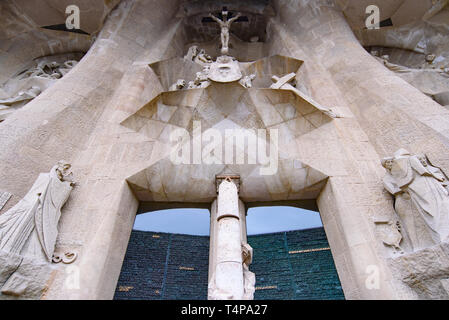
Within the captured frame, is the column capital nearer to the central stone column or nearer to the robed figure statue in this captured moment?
the central stone column

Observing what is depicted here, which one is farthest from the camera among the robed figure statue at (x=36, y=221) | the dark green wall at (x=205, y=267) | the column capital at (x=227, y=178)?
the dark green wall at (x=205, y=267)

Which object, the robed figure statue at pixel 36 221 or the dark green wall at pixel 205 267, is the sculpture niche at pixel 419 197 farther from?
the robed figure statue at pixel 36 221

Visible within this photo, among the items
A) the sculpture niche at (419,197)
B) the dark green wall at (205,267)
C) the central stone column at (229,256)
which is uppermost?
the sculpture niche at (419,197)

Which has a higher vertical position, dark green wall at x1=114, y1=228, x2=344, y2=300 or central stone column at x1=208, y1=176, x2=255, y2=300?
central stone column at x1=208, y1=176, x2=255, y2=300

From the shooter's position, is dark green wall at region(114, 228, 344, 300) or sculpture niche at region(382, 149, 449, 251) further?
dark green wall at region(114, 228, 344, 300)

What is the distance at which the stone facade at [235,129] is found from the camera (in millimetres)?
3561

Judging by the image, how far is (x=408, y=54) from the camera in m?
8.30

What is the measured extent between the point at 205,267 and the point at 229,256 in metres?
4.85

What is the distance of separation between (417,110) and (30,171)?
5870 millimetres

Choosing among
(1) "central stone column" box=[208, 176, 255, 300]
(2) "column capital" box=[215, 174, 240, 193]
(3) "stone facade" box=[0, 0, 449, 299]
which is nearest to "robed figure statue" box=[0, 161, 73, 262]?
(3) "stone facade" box=[0, 0, 449, 299]

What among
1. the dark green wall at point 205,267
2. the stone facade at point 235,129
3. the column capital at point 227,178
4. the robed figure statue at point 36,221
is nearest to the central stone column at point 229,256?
the column capital at point 227,178

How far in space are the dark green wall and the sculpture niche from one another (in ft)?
12.7

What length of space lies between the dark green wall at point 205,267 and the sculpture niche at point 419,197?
12.7ft

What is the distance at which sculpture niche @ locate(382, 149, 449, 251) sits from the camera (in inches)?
128
